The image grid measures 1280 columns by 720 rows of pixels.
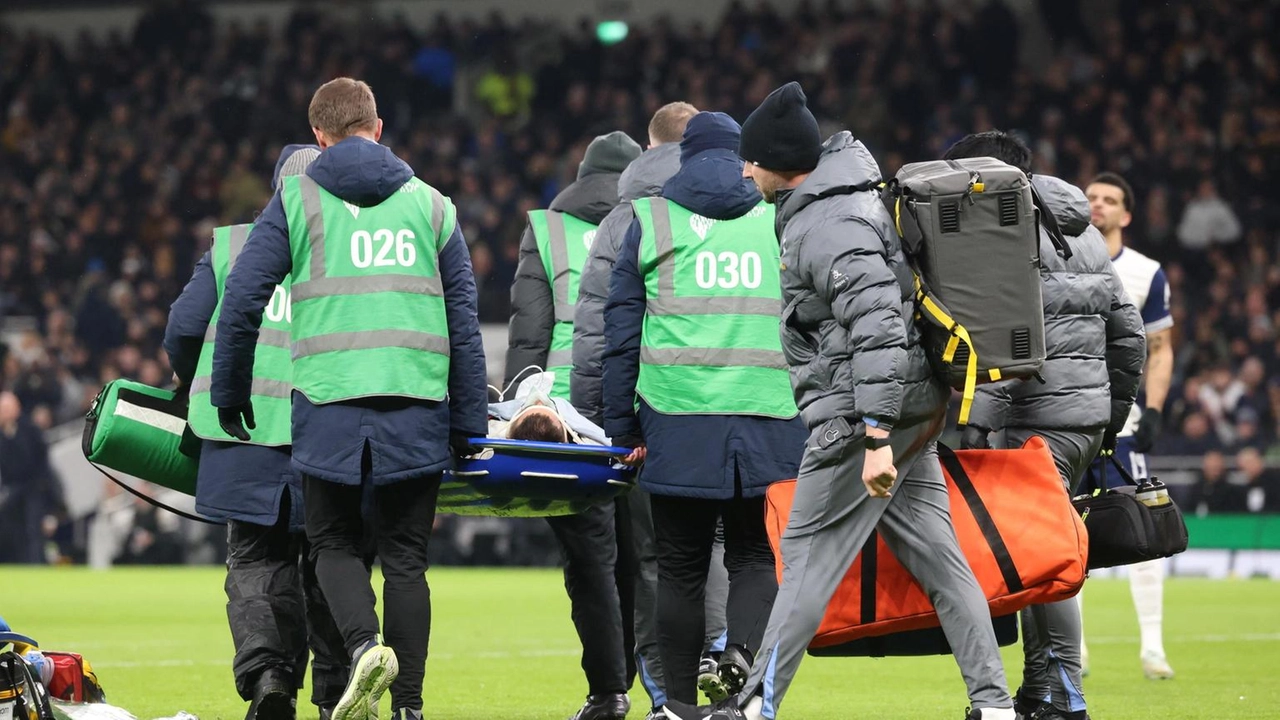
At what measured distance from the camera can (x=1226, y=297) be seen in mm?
22547

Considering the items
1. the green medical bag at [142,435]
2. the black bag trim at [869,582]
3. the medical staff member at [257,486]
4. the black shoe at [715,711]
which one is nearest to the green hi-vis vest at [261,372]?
the medical staff member at [257,486]

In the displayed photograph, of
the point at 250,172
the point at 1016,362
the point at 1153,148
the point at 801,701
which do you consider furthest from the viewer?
the point at 250,172

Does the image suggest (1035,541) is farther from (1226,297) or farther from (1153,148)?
(1153,148)

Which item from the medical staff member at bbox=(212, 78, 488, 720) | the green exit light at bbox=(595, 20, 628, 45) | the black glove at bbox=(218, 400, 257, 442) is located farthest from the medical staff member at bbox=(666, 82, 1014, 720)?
the green exit light at bbox=(595, 20, 628, 45)

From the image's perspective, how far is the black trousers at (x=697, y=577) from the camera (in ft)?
22.6

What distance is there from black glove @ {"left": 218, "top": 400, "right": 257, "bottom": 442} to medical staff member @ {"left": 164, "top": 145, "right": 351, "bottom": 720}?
0.32 m

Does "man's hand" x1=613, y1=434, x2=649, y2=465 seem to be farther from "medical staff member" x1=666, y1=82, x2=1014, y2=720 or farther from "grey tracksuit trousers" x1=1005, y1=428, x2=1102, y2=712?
"grey tracksuit trousers" x1=1005, y1=428, x2=1102, y2=712

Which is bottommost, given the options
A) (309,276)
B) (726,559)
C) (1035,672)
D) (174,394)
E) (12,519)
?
(12,519)

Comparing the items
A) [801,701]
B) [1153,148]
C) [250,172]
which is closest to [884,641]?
[801,701]

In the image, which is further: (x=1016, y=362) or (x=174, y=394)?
(x=174, y=394)

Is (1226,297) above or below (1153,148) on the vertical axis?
below

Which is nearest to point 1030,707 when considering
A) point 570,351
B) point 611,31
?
point 570,351

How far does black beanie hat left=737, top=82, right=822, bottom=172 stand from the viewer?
6.14 metres

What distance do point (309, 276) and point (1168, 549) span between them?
3242mm
